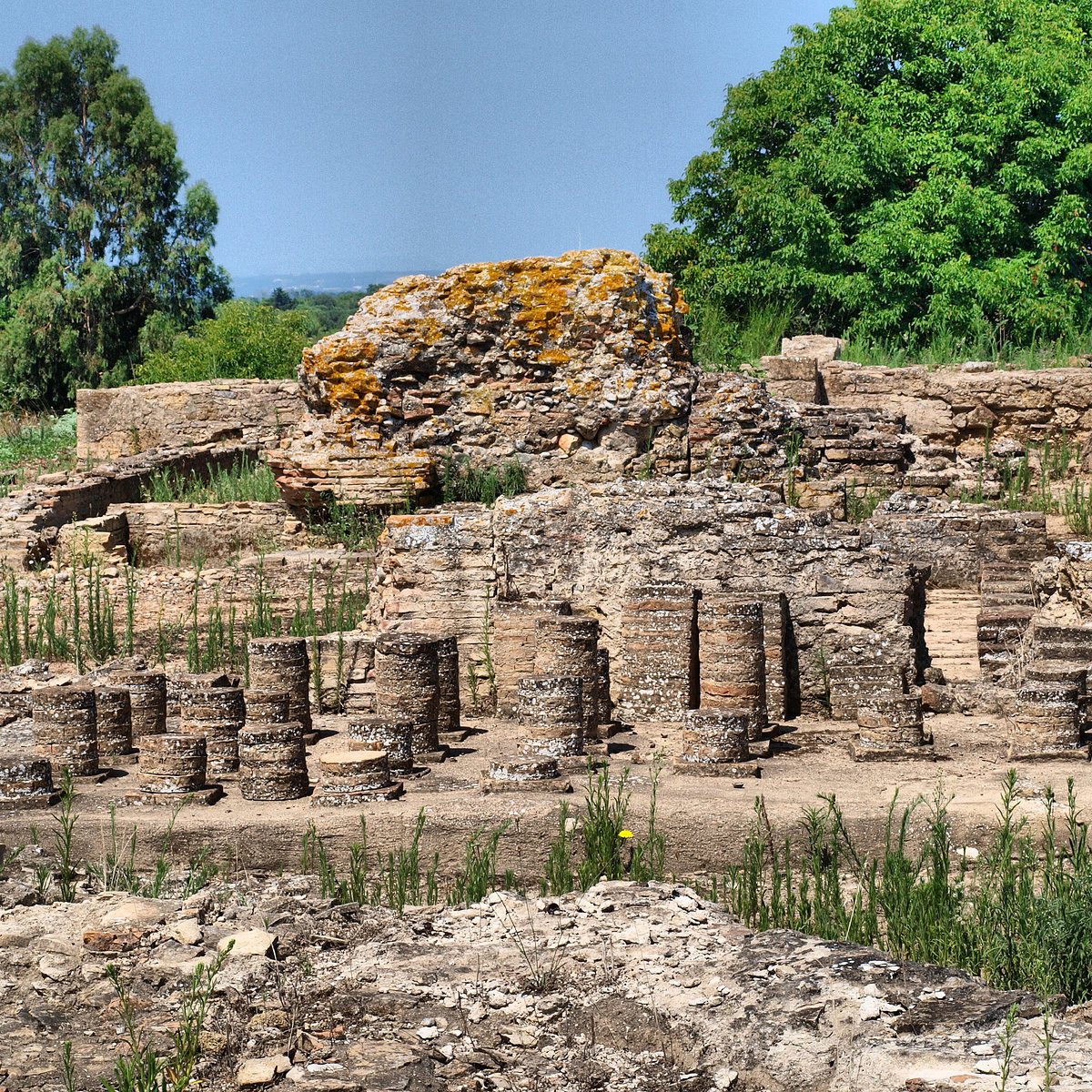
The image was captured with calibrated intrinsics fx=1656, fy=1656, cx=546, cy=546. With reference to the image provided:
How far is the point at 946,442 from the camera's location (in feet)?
63.9

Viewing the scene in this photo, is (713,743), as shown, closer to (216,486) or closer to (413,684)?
(413,684)

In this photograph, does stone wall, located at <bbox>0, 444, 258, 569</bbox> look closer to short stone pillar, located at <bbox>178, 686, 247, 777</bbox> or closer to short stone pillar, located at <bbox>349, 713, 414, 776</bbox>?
short stone pillar, located at <bbox>178, 686, 247, 777</bbox>

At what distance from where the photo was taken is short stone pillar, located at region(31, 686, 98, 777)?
10.5 metres

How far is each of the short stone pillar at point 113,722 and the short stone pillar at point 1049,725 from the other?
5692mm

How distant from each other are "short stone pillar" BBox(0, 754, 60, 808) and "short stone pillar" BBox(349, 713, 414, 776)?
183 centimetres

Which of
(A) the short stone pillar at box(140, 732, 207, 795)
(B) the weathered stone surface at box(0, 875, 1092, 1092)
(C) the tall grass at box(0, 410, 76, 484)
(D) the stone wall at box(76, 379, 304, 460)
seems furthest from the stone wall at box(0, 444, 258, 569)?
(B) the weathered stone surface at box(0, 875, 1092, 1092)

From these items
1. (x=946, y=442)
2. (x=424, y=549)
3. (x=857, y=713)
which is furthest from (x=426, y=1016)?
(x=946, y=442)

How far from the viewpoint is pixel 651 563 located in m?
11.8

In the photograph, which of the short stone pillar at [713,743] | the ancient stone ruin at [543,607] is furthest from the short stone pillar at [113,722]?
the short stone pillar at [713,743]

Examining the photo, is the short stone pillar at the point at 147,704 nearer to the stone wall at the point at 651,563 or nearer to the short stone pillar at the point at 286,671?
the short stone pillar at the point at 286,671

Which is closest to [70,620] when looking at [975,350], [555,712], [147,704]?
[147,704]

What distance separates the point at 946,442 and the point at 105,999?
571 inches

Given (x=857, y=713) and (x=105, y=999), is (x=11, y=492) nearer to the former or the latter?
(x=857, y=713)

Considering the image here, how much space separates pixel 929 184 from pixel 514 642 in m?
15.0
